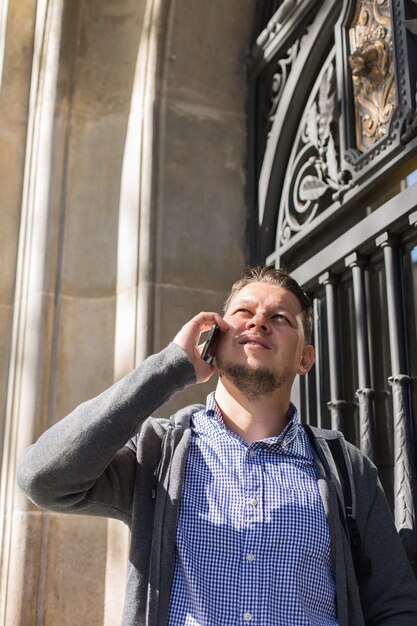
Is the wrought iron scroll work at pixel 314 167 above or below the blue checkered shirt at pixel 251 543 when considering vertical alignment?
above

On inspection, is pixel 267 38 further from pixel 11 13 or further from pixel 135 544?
pixel 135 544

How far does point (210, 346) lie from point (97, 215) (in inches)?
92.2

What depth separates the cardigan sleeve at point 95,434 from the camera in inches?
82.5

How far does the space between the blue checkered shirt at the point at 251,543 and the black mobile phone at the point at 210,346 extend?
251 mm

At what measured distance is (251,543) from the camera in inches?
82.4

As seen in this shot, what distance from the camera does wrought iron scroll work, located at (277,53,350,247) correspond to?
3.80m

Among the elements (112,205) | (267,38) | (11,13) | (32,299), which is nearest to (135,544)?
(32,299)

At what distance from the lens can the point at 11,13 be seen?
4.75 metres

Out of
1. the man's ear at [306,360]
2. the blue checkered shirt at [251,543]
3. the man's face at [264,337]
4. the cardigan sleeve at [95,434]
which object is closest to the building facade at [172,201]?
the man's ear at [306,360]

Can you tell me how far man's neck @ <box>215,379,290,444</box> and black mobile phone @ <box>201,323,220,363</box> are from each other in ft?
0.42

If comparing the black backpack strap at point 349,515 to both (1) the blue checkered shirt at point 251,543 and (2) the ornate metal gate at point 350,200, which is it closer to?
(1) the blue checkered shirt at point 251,543

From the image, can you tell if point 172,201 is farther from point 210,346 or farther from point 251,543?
point 251,543

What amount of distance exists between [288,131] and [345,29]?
2.03 ft

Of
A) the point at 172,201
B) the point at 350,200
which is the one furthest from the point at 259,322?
the point at 172,201
